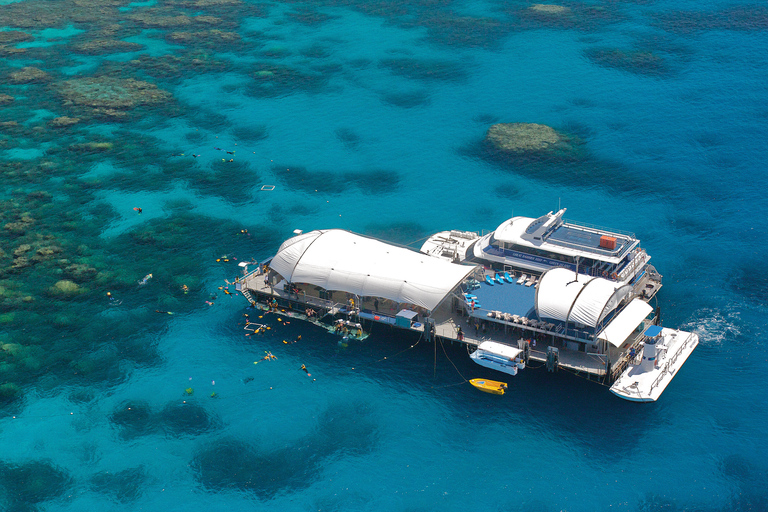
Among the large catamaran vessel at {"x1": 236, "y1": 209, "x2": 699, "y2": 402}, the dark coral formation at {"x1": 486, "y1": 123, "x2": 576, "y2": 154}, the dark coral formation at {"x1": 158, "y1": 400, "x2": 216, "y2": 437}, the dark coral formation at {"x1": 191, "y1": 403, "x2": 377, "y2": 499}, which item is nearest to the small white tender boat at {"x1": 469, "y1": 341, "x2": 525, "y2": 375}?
the large catamaran vessel at {"x1": 236, "y1": 209, "x2": 699, "y2": 402}

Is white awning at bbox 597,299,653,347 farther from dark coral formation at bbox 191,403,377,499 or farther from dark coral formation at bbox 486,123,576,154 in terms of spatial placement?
dark coral formation at bbox 486,123,576,154

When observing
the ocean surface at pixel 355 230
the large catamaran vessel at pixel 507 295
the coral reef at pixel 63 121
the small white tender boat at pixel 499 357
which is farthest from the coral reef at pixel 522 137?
the coral reef at pixel 63 121

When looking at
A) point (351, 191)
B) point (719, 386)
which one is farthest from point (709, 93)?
point (719, 386)

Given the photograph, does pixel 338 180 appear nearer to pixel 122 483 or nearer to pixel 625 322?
pixel 625 322

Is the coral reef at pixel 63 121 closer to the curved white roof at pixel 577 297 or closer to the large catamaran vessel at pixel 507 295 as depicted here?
the large catamaran vessel at pixel 507 295

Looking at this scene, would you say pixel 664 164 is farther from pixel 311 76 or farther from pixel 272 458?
pixel 272 458
